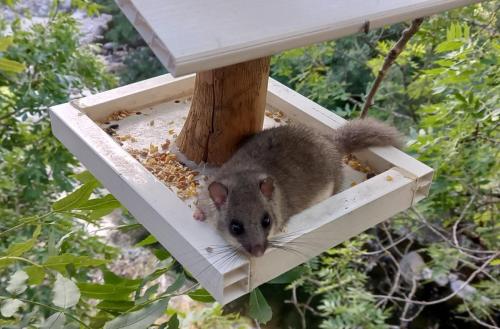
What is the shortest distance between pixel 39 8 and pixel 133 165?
4.29 metres

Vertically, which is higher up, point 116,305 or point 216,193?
point 216,193

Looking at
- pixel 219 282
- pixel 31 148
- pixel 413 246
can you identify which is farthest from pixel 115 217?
pixel 219 282

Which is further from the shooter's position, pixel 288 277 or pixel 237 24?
pixel 288 277

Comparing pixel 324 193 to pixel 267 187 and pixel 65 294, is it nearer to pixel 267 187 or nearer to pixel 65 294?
pixel 267 187

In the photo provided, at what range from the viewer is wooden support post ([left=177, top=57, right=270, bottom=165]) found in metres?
1.23

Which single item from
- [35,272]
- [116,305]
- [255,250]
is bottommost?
[116,305]

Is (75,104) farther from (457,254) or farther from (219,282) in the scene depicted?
(457,254)

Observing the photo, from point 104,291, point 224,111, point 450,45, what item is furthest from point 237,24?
point 450,45

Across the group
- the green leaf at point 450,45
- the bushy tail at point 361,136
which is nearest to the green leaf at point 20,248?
the bushy tail at point 361,136

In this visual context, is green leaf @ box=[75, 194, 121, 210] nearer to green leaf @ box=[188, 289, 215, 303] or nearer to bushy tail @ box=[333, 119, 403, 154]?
green leaf @ box=[188, 289, 215, 303]

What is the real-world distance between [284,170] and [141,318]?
0.49 m

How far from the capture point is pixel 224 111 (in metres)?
1.27

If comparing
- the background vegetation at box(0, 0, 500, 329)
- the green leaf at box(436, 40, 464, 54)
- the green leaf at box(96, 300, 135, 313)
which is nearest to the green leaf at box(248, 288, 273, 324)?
the background vegetation at box(0, 0, 500, 329)

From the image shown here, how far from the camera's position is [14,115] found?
2.30m
